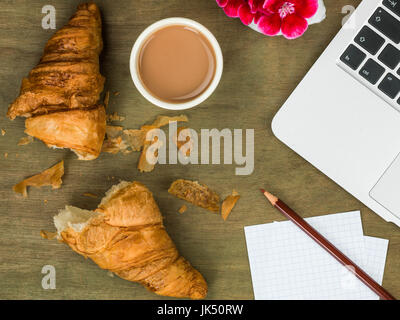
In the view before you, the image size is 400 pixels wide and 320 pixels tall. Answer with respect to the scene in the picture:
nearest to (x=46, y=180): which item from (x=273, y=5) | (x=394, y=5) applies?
(x=273, y=5)

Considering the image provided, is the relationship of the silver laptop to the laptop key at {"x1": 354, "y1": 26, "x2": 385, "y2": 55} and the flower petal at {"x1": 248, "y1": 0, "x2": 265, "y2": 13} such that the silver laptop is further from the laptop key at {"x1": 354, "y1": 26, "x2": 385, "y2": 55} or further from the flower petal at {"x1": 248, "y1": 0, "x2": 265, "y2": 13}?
the flower petal at {"x1": 248, "y1": 0, "x2": 265, "y2": 13}

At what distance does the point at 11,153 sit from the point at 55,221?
7.8 inches

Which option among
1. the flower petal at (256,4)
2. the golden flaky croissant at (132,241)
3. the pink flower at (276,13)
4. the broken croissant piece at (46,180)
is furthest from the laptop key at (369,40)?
the broken croissant piece at (46,180)

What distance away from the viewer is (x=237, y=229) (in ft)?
2.89

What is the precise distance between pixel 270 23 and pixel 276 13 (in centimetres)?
2

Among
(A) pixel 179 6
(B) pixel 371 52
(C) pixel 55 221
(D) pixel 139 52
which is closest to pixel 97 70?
(D) pixel 139 52

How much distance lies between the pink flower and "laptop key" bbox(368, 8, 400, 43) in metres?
0.15

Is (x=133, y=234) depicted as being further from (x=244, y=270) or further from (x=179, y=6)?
(x=179, y=6)

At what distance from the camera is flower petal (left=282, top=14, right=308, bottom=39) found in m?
0.76

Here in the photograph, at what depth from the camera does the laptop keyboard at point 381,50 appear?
78 cm

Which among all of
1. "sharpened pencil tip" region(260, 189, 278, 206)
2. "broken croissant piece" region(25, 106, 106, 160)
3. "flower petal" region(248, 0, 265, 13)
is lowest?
"sharpened pencil tip" region(260, 189, 278, 206)

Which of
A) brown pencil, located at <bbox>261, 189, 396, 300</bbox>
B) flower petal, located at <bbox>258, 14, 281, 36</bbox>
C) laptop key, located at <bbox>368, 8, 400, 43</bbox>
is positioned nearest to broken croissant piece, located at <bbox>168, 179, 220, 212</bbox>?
brown pencil, located at <bbox>261, 189, 396, 300</bbox>

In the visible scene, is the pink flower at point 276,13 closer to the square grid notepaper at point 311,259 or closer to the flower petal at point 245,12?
the flower petal at point 245,12

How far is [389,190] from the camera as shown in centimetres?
81
